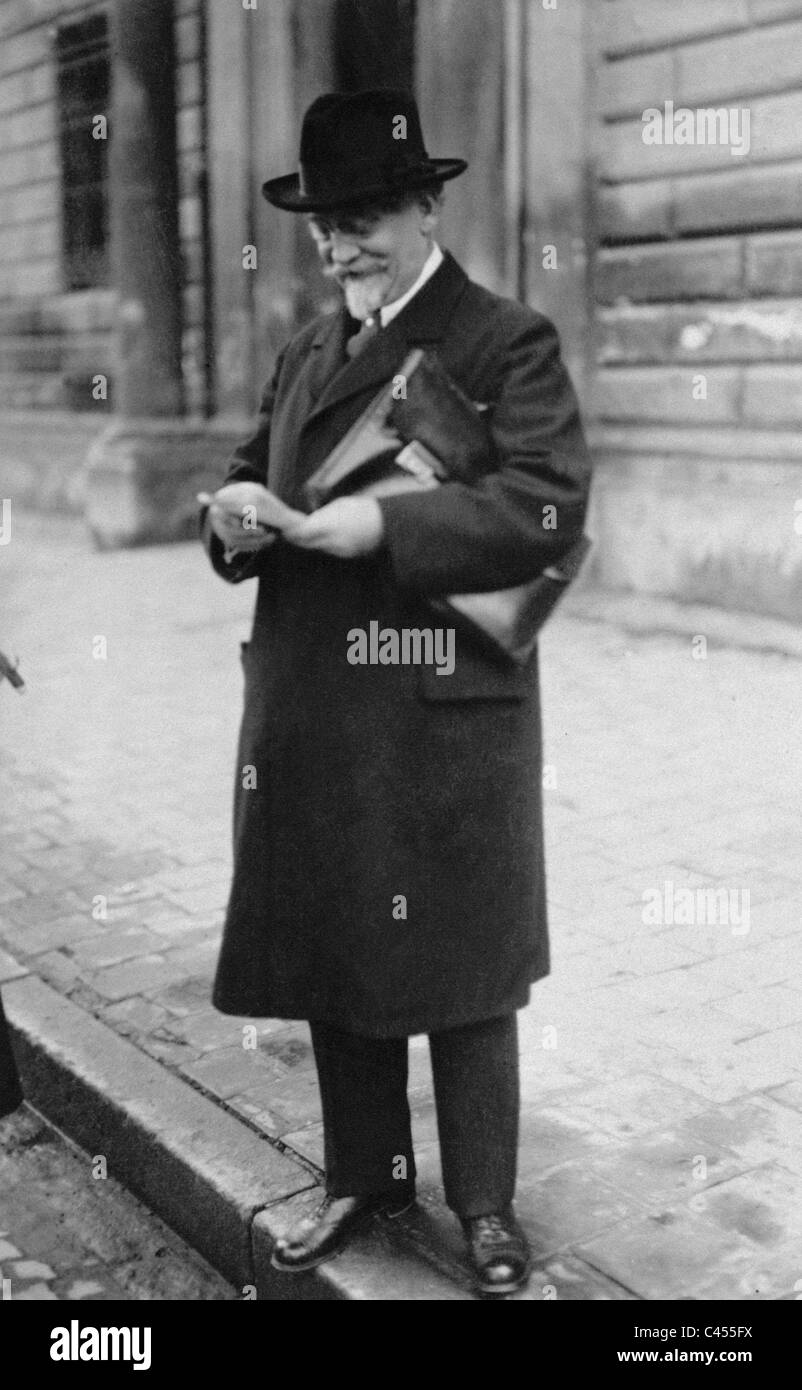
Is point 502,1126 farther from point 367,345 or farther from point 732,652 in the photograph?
point 732,652

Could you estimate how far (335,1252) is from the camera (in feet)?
9.76

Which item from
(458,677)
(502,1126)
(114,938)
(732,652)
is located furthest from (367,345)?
(732,652)

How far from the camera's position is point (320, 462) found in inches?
110

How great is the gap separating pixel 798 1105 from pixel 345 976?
3.81 ft

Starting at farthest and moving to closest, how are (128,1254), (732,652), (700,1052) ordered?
(732,652) < (700,1052) < (128,1254)

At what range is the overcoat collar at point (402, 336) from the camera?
271 centimetres

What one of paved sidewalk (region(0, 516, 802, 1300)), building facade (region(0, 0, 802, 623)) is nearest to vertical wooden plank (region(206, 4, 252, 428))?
building facade (region(0, 0, 802, 623))

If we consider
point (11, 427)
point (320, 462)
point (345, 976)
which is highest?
point (320, 462)

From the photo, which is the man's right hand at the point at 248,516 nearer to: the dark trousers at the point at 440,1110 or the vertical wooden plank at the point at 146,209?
the dark trousers at the point at 440,1110

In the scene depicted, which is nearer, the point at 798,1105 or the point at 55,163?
the point at 798,1105

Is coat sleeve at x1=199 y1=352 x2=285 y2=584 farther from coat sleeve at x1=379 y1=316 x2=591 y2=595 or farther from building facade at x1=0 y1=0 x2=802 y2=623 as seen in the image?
building facade at x1=0 y1=0 x2=802 y2=623

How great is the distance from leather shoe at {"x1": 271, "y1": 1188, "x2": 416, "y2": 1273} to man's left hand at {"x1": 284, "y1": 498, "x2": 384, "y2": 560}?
113 cm

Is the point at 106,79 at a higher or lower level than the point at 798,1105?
higher

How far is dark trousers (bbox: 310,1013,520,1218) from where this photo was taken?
2.84 meters
